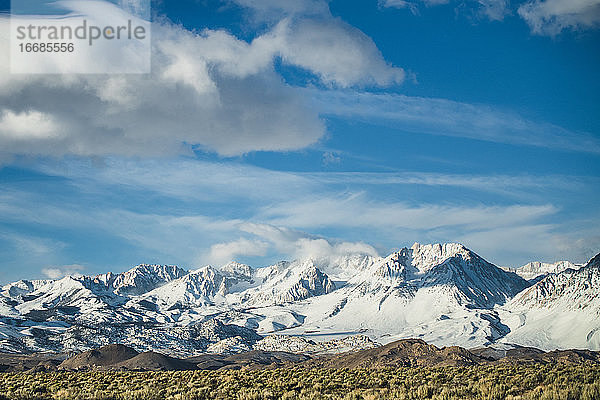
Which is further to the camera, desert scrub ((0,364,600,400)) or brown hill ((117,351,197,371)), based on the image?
brown hill ((117,351,197,371))

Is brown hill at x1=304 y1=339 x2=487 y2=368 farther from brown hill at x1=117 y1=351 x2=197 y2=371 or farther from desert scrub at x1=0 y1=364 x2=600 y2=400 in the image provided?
desert scrub at x1=0 y1=364 x2=600 y2=400

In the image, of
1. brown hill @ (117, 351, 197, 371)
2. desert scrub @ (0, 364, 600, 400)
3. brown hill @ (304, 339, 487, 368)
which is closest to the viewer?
desert scrub @ (0, 364, 600, 400)

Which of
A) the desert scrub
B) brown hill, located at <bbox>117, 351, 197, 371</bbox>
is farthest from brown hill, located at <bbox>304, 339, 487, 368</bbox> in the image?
the desert scrub

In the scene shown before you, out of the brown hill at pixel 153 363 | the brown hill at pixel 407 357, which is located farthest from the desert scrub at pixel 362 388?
the brown hill at pixel 153 363

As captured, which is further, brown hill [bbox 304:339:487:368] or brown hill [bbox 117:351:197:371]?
brown hill [bbox 117:351:197:371]

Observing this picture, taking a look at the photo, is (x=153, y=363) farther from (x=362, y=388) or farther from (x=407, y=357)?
(x=362, y=388)

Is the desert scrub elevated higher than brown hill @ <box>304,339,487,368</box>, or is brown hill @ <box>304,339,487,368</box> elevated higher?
Result: the desert scrub

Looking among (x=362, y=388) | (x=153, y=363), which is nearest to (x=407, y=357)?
(x=153, y=363)

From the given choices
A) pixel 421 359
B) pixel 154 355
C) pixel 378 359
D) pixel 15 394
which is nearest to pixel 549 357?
→ pixel 421 359

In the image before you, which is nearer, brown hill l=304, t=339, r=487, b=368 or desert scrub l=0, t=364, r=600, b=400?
desert scrub l=0, t=364, r=600, b=400

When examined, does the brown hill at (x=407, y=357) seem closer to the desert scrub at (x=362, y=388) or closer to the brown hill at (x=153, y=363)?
the brown hill at (x=153, y=363)

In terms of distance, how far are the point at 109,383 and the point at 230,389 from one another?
17.2 m

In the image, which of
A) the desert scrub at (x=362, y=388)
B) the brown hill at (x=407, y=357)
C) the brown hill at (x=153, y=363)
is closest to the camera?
the desert scrub at (x=362, y=388)

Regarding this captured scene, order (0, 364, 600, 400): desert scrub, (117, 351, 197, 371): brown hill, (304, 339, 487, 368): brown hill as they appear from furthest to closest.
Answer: (117, 351, 197, 371): brown hill < (304, 339, 487, 368): brown hill < (0, 364, 600, 400): desert scrub
